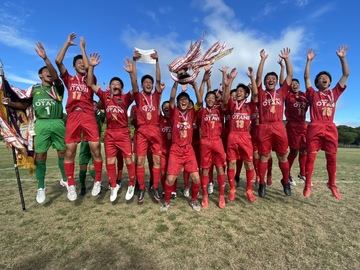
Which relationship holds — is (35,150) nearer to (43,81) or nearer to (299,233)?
(43,81)

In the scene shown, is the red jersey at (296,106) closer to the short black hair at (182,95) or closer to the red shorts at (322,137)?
the red shorts at (322,137)

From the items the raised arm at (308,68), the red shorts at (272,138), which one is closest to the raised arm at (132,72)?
the red shorts at (272,138)

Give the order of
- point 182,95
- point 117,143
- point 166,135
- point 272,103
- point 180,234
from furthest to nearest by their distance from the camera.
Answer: point 166,135, point 272,103, point 182,95, point 117,143, point 180,234

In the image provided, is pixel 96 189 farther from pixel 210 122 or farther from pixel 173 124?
pixel 210 122

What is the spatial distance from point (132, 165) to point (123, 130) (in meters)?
0.97

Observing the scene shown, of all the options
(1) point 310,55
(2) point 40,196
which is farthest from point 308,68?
(2) point 40,196

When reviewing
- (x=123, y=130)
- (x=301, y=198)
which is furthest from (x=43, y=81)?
(x=301, y=198)

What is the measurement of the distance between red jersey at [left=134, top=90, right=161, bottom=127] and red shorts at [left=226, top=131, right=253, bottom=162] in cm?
213

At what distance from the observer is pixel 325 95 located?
21.0 feet

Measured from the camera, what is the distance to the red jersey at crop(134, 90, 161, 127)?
255 inches

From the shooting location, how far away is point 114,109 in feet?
20.8

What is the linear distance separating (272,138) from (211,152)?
1761mm

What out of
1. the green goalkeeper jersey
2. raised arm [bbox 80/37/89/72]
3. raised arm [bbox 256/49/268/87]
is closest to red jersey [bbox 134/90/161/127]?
raised arm [bbox 80/37/89/72]

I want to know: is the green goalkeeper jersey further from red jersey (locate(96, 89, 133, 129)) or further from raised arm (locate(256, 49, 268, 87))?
raised arm (locate(256, 49, 268, 87))
